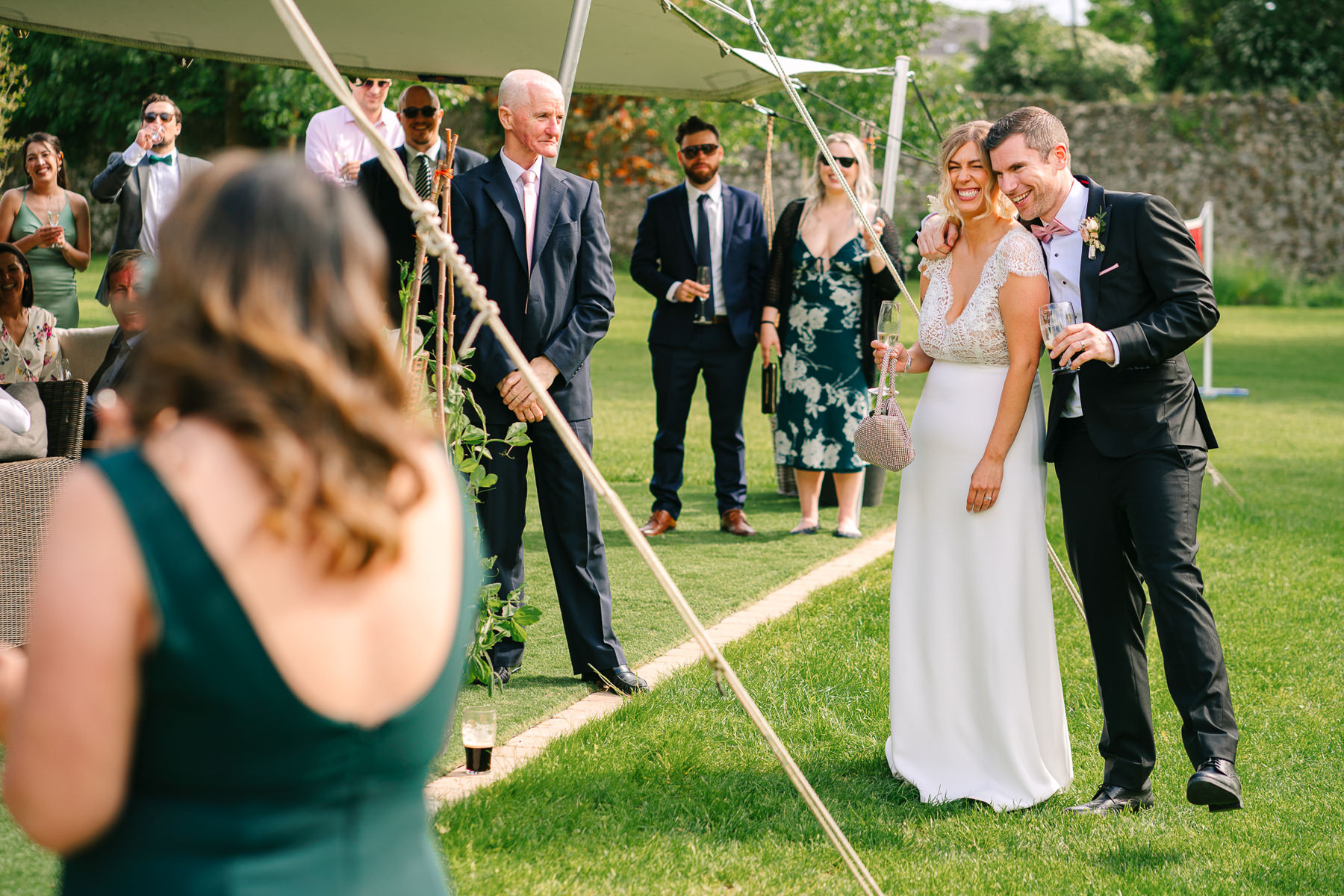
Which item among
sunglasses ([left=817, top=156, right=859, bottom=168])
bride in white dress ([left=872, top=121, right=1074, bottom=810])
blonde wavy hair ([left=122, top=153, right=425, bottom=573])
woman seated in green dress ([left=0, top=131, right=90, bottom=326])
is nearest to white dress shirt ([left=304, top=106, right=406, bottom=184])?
woman seated in green dress ([left=0, top=131, right=90, bottom=326])

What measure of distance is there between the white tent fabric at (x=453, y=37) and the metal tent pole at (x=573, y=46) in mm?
918

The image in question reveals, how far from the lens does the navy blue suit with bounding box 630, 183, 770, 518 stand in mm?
8125

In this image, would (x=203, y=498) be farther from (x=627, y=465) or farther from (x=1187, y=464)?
(x=627, y=465)

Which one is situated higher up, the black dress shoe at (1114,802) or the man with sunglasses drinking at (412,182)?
the man with sunglasses drinking at (412,182)

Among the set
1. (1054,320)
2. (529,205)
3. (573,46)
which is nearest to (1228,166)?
(573,46)

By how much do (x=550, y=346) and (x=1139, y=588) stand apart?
7.33ft

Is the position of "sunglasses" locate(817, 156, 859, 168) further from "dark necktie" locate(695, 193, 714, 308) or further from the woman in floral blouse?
the woman in floral blouse

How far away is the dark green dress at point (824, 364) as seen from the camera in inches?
313

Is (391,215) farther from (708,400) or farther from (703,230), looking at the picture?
(708,400)

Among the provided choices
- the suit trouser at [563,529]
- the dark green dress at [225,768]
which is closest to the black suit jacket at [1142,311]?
the suit trouser at [563,529]

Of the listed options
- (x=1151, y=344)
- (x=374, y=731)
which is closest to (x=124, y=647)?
(x=374, y=731)

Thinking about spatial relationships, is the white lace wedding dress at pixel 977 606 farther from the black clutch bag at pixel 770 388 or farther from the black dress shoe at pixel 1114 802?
the black clutch bag at pixel 770 388

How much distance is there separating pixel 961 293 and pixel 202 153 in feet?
89.8

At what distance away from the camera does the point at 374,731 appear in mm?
1437
